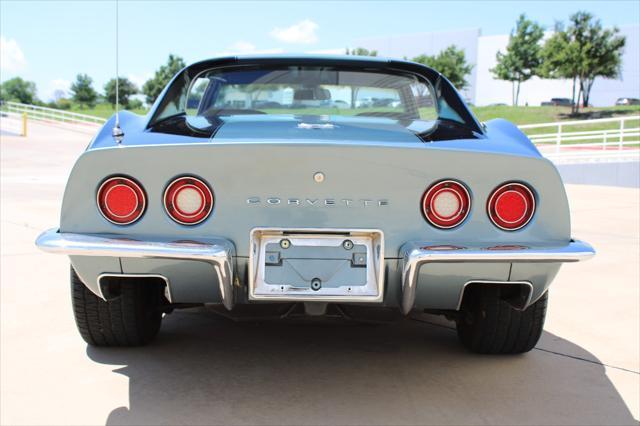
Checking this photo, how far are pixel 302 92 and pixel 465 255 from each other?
1.42 metres

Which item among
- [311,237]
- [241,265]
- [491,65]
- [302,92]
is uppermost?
[491,65]

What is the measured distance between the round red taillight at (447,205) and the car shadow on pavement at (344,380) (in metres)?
0.59

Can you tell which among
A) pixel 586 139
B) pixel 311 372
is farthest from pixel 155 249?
pixel 586 139

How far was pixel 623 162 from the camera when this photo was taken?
12781 millimetres

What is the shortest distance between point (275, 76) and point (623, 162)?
1123cm

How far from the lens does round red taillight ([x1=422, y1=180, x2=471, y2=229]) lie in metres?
2.35

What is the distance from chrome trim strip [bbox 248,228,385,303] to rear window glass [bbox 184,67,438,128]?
41.5 inches

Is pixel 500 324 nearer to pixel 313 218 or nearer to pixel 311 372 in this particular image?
pixel 311 372

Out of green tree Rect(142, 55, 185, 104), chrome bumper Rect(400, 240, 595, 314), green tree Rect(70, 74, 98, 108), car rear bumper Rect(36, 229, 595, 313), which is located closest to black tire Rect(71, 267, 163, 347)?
car rear bumper Rect(36, 229, 595, 313)

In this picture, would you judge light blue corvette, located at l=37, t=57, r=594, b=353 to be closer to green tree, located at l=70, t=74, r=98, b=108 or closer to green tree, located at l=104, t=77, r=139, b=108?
green tree, located at l=104, t=77, r=139, b=108

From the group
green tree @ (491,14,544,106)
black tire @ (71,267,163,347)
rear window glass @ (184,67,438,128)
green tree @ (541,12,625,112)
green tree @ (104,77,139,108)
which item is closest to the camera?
black tire @ (71,267,163,347)

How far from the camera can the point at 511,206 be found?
2.38 m

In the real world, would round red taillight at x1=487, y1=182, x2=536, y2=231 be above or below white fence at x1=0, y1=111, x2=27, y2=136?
below

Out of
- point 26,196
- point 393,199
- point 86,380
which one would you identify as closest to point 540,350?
point 393,199
